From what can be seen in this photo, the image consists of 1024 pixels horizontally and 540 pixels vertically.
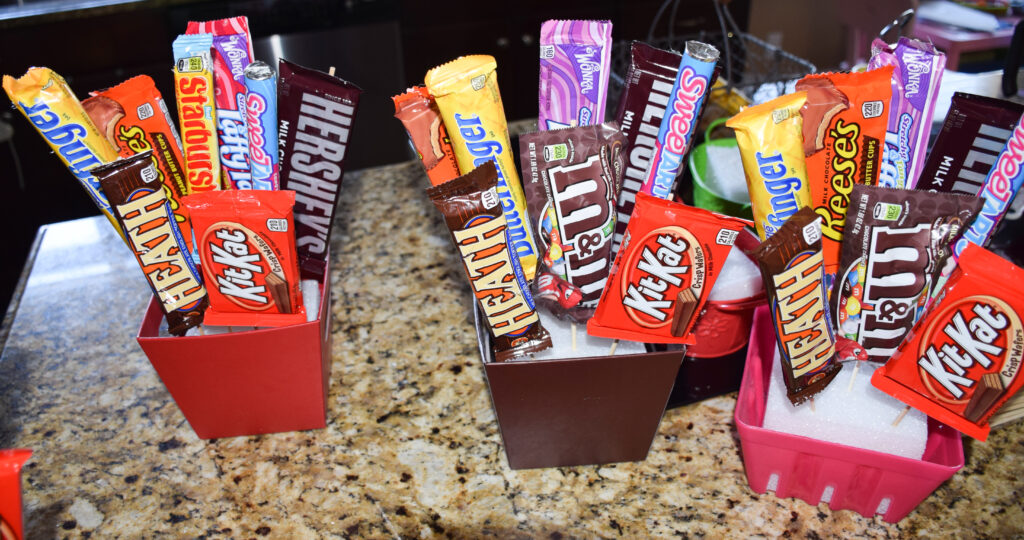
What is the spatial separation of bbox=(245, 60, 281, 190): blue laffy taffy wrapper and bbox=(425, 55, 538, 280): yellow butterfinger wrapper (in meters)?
0.16

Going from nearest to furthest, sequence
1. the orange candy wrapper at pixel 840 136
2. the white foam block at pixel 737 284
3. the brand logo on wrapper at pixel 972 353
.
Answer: the brand logo on wrapper at pixel 972 353, the orange candy wrapper at pixel 840 136, the white foam block at pixel 737 284

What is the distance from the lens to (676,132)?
2.18 feet

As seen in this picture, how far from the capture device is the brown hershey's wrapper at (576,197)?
64 cm

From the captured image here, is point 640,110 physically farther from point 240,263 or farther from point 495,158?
point 240,263

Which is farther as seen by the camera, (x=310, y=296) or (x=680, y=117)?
(x=310, y=296)

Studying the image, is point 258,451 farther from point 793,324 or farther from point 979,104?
point 979,104

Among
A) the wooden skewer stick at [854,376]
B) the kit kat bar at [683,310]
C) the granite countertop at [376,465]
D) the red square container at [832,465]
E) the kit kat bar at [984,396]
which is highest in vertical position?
the kit kat bar at [683,310]

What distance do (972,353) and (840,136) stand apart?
230 millimetres

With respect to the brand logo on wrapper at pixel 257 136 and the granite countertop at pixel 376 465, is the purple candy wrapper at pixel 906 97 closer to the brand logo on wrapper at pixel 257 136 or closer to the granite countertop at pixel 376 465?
the granite countertop at pixel 376 465

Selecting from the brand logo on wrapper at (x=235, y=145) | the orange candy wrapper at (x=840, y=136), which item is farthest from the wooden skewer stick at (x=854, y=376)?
the brand logo on wrapper at (x=235, y=145)

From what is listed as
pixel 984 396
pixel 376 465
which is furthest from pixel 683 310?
pixel 376 465

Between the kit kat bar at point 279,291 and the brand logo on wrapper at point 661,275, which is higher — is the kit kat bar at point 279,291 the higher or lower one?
the lower one

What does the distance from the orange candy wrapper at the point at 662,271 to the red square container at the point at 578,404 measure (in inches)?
1.2

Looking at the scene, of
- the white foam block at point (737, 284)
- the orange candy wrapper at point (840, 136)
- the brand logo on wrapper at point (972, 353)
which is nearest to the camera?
the brand logo on wrapper at point (972, 353)
